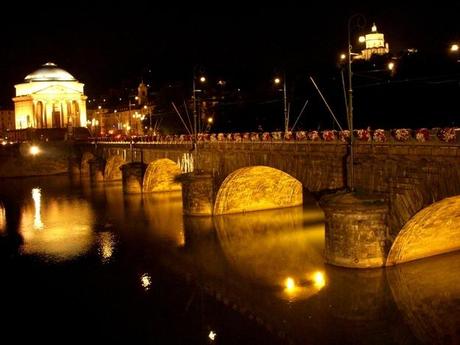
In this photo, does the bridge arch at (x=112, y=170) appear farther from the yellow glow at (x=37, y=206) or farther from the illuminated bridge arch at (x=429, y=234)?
the illuminated bridge arch at (x=429, y=234)

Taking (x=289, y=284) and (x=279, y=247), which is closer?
(x=289, y=284)

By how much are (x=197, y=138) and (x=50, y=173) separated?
46081 millimetres

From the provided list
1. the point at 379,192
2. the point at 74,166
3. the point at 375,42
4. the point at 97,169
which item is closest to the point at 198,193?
the point at 379,192

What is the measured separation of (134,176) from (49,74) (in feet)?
213

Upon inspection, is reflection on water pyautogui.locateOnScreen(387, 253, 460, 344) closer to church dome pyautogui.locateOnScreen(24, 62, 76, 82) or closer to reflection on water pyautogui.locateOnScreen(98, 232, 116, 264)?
reflection on water pyautogui.locateOnScreen(98, 232, 116, 264)

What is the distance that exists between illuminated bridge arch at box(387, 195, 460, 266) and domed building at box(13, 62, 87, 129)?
284 feet

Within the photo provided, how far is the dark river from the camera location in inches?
637

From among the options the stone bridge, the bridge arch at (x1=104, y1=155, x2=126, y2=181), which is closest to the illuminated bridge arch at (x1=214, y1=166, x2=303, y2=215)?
the stone bridge

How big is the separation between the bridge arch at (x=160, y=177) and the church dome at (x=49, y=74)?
63350 mm

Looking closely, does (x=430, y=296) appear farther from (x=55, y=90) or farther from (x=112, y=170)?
(x=55, y=90)

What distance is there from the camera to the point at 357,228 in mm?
19203

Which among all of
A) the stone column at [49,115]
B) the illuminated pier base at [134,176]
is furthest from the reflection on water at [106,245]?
the stone column at [49,115]

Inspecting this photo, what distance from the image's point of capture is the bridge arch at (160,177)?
4631 centimetres

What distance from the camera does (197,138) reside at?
35.5 m
